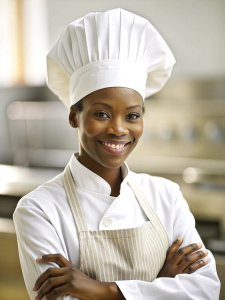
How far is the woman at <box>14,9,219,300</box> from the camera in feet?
3.86

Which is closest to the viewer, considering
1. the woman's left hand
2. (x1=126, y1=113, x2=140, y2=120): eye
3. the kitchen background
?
the woman's left hand

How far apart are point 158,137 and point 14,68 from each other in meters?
1.26

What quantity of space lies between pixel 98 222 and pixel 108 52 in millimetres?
439

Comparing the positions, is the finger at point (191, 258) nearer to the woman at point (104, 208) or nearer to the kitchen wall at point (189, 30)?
the woman at point (104, 208)

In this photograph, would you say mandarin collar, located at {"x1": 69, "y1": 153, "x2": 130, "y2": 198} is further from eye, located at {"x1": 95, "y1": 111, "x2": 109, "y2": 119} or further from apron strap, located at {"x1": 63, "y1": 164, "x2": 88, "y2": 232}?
eye, located at {"x1": 95, "y1": 111, "x2": 109, "y2": 119}

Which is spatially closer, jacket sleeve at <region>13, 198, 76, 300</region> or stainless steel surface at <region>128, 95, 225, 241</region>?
jacket sleeve at <region>13, 198, 76, 300</region>

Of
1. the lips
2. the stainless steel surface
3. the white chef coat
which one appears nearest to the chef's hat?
the lips

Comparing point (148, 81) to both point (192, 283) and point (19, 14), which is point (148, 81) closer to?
point (192, 283)

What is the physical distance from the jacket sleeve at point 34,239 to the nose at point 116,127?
10.4 inches

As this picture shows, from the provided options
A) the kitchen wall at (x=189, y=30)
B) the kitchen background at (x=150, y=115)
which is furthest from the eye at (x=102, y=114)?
the kitchen wall at (x=189, y=30)

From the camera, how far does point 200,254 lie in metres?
1.30

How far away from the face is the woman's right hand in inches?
11.4

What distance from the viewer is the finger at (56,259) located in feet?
3.75

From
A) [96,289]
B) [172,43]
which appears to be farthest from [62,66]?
[172,43]
